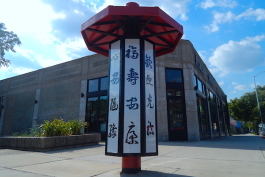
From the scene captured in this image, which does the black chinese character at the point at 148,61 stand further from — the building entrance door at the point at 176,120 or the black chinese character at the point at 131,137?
the building entrance door at the point at 176,120

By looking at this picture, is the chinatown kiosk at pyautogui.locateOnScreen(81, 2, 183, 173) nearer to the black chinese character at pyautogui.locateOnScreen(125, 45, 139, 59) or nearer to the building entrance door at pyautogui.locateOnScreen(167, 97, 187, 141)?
the black chinese character at pyautogui.locateOnScreen(125, 45, 139, 59)

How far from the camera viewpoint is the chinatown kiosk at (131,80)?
4.31m

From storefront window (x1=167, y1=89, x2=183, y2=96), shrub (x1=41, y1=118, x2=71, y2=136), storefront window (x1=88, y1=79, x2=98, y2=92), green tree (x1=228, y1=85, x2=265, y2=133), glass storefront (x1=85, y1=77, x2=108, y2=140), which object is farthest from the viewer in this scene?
green tree (x1=228, y1=85, x2=265, y2=133)

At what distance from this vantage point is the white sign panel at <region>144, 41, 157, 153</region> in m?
4.49

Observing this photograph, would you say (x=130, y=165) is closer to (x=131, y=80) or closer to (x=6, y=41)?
(x=131, y=80)

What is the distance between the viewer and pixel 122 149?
4273 millimetres

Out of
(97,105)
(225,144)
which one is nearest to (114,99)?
(225,144)

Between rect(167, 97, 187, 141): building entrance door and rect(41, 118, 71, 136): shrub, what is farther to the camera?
rect(167, 97, 187, 141): building entrance door

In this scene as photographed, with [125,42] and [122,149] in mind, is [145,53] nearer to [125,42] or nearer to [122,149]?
[125,42]

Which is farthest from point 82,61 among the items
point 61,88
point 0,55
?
point 0,55

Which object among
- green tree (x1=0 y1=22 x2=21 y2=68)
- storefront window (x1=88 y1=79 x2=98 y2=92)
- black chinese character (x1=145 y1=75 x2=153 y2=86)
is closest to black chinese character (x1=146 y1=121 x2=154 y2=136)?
black chinese character (x1=145 y1=75 x2=153 y2=86)

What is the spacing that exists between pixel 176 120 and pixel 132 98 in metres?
11.8

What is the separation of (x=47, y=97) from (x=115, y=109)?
1996cm

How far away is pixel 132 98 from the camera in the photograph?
4.51m
